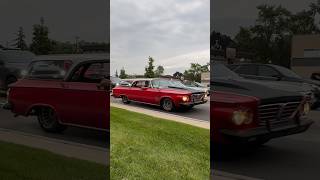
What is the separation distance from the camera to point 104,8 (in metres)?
4.28

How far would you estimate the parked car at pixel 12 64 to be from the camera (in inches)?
188

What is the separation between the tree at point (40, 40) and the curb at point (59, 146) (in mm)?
853

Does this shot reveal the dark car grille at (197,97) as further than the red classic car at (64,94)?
No

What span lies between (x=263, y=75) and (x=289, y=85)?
20cm

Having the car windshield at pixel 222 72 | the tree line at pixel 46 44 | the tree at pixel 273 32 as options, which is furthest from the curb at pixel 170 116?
the tree at pixel 273 32

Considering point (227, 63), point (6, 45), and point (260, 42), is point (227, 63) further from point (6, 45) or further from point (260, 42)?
point (6, 45)

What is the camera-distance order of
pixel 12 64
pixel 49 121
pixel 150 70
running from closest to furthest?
pixel 150 70 → pixel 49 121 → pixel 12 64

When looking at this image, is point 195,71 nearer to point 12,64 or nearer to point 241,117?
point 241,117

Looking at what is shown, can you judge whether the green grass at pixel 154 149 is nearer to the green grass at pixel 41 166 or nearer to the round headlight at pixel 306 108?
the green grass at pixel 41 166

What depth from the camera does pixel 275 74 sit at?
3482mm

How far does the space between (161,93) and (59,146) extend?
1.21m

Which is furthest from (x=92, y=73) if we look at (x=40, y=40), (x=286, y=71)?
(x=286, y=71)

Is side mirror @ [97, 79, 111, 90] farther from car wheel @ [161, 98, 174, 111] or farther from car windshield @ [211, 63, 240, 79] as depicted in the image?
car windshield @ [211, 63, 240, 79]

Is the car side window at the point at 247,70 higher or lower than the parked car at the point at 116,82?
higher
